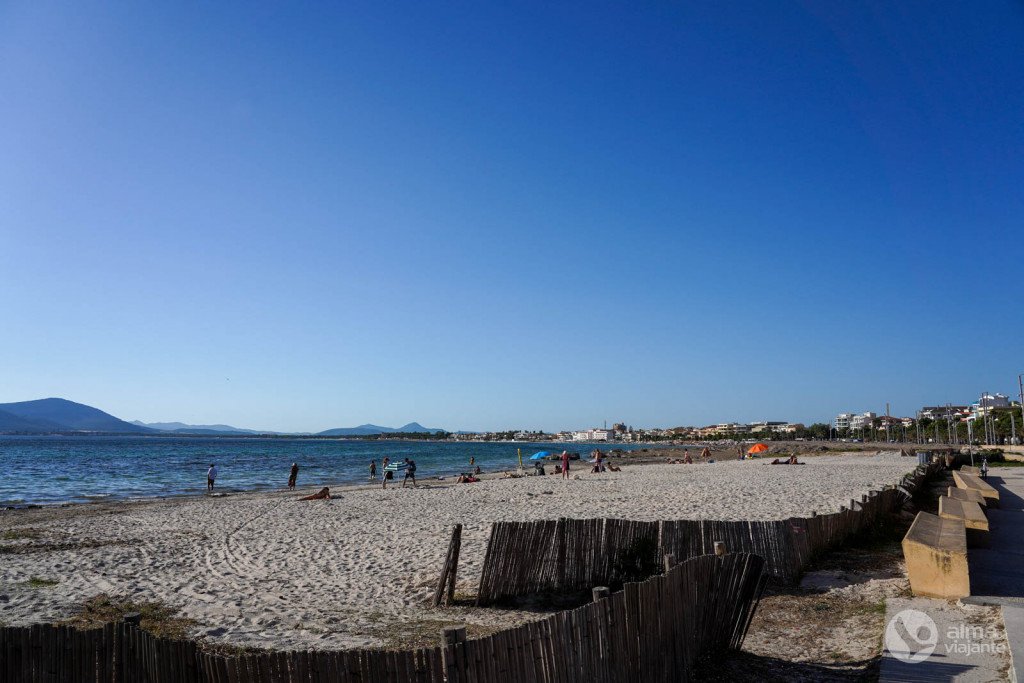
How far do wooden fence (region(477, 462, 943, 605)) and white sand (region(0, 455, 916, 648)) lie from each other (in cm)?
58

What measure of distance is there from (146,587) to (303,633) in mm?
4575

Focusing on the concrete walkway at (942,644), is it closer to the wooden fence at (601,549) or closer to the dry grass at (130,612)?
the wooden fence at (601,549)

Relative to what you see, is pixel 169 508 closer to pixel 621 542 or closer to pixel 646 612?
pixel 621 542

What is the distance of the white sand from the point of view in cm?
880

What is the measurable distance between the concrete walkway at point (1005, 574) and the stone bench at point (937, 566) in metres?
0.22

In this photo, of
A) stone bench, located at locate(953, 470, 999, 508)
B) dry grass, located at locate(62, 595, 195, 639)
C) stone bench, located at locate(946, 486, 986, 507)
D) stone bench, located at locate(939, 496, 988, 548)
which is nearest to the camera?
dry grass, located at locate(62, 595, 195, 639)

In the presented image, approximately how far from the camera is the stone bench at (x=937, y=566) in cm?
750

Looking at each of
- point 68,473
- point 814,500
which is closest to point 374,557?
point 814,500

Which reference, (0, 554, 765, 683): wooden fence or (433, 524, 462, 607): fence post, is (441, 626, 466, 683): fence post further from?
(433, 524, 462, 607): fence post

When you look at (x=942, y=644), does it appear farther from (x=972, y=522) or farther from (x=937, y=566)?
(x=972, y=522)

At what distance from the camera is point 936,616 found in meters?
7.11

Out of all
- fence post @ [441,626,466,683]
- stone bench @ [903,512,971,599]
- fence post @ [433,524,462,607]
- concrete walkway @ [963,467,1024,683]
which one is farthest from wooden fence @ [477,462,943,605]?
fence post @ [441,626,466,683]

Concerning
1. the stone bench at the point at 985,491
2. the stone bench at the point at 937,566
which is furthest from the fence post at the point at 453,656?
the stone bench at the point at 985,491

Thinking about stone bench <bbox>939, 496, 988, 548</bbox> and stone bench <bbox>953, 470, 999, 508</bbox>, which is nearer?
stone bench <bbox>939, 496, 988, 548</bbox>
